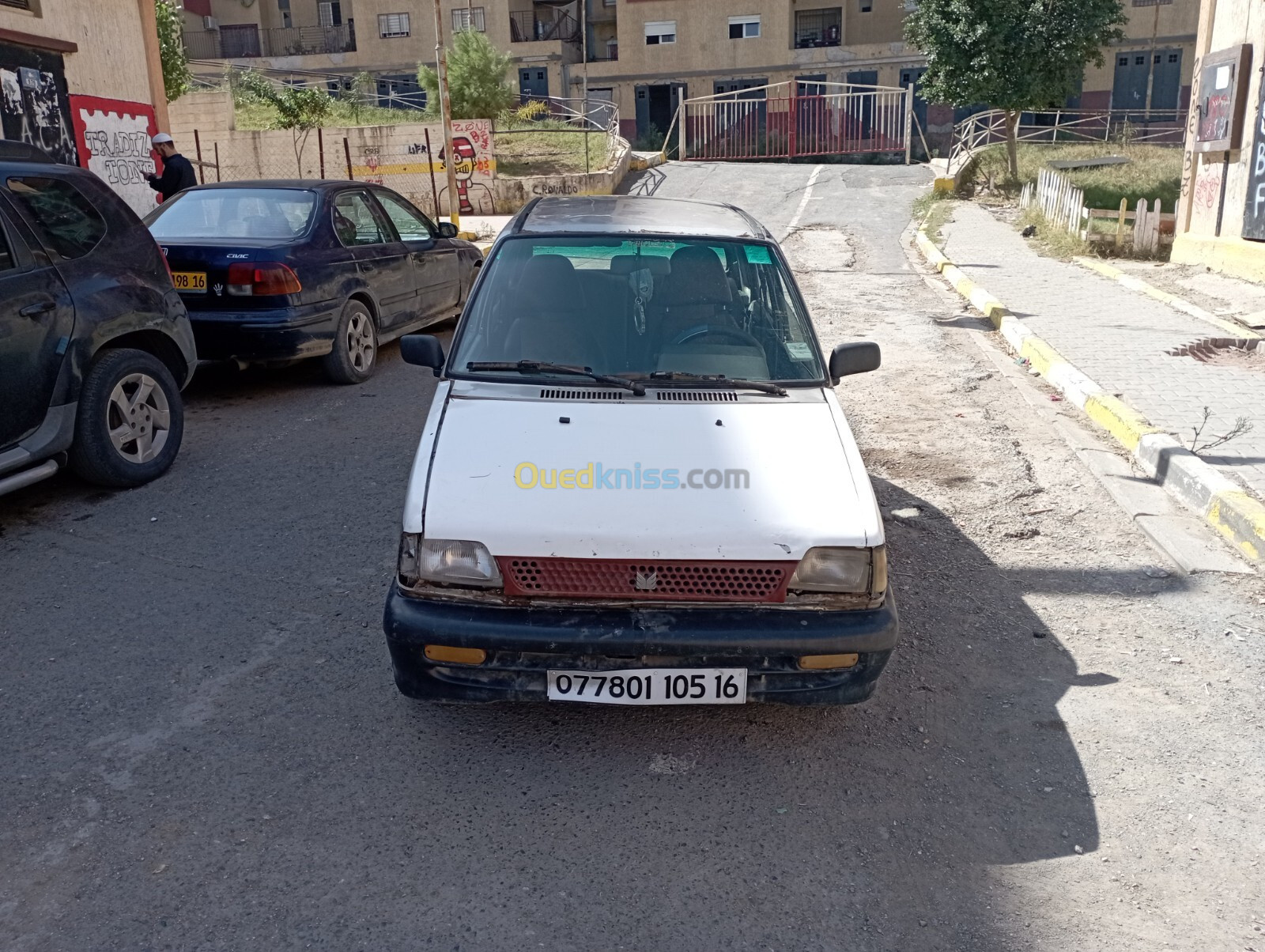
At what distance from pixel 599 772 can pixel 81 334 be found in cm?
397

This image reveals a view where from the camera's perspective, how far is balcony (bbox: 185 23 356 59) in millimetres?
46594

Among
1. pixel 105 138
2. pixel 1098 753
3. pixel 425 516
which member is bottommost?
pixel 1098 753

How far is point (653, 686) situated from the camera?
124 inches

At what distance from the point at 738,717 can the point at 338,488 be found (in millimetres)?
3165

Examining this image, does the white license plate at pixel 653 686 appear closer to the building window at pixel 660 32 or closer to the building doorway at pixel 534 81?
the building window at pixel 660 32

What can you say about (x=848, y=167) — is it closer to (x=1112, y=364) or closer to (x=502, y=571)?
(x=1112, y=364)

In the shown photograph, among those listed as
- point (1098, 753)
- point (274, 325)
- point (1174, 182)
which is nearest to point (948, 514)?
point (1098, 753)

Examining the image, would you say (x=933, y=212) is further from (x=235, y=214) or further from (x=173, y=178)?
(x=235, y=214)

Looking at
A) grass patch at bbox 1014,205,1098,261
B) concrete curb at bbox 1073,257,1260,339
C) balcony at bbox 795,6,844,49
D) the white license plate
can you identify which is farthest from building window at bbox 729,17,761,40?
the white license plate

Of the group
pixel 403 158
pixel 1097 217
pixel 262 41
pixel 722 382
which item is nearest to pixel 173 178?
pixel 722 382

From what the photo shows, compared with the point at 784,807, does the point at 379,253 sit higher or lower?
higher

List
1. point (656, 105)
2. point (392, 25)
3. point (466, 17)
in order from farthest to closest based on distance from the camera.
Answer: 1. point (392, 25)
2. point (466, 17)
3. point (656, 105)

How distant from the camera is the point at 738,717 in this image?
3646mm

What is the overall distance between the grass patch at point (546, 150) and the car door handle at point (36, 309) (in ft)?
67.8
